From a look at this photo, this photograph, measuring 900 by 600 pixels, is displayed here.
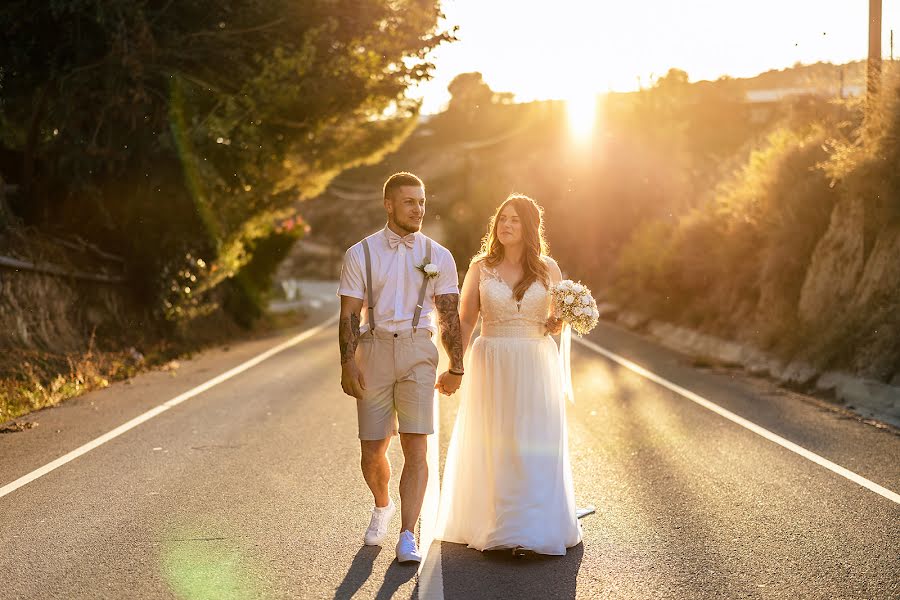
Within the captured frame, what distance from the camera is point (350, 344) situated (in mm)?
6312

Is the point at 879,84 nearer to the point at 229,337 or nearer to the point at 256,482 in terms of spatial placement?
the point at 256,482

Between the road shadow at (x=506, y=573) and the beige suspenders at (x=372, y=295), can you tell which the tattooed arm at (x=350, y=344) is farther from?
the road shadow at (x=506, y=573)

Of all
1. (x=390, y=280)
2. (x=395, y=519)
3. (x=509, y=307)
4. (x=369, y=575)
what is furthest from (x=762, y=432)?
(x=369, y=575)

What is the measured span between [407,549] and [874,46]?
1406 cm

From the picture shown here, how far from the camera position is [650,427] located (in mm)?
10930

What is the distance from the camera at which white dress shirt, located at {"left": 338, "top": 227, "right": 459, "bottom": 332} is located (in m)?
6.35

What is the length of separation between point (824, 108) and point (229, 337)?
1349cm

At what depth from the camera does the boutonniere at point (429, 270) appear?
6.32m

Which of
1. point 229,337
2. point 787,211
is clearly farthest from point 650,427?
point 229,337

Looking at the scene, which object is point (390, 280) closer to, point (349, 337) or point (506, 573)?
point (349, 337)

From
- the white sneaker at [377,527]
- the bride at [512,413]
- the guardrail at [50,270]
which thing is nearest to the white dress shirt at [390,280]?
the bride at [512,413]

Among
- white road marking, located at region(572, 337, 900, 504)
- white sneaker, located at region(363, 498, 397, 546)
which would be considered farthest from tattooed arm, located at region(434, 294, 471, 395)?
white road marking, located at region(572, 337, 900, 504)

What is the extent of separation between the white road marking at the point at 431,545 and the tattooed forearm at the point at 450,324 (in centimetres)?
113

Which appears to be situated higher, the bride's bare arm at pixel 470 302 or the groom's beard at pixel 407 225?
the groom's beard at pixel 407 225
